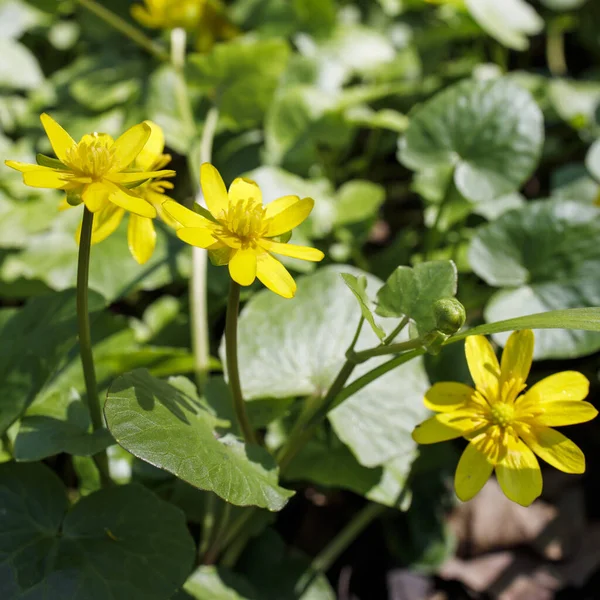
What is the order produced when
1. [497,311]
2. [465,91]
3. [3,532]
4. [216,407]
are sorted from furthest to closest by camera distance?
[465,91]
[497,311]
[216,407]
[3,532]

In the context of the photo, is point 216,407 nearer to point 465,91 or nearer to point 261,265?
point 261,265

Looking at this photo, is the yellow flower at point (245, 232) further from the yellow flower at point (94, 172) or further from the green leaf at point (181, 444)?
the green leaf at point (181, 444)

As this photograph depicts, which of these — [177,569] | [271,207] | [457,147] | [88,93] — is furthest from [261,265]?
[88,93]

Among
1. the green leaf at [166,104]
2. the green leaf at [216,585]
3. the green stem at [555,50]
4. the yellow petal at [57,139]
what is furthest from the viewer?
the green stem at [555,50]

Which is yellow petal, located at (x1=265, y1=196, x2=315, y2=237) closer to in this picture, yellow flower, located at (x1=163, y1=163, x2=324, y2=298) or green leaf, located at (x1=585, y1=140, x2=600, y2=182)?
yellow flower, located at (x1=163, y1=163, x2=324, y2=298)

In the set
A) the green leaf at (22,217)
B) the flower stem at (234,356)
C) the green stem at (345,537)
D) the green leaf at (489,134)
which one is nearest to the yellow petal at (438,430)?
the flower stem at (234,356)

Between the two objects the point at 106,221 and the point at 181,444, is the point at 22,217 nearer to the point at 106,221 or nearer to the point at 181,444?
the point at 106,221

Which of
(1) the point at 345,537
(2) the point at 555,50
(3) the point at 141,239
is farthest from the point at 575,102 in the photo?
(3) the point at 141,239
